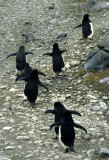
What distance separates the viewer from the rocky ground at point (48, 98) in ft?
23.8

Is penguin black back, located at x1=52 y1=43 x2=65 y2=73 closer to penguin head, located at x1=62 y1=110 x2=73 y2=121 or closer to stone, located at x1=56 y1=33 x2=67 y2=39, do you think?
stone, located at x1=56 y1=33 x2=67 y2=39

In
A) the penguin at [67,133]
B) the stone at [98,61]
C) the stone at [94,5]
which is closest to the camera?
the penguin at [67,133]

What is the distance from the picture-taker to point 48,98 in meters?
9.99

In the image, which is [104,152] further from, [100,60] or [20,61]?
[20,61]

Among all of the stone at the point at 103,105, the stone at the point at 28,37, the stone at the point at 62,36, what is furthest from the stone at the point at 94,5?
the stone at the point at 103,105

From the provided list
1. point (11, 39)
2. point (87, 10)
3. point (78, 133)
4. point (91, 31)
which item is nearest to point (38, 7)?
point (87, 10)

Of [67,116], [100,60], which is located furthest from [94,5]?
[67,116]

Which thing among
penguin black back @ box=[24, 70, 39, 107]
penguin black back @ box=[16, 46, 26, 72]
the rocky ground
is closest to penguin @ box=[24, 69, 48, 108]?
Answer: penguin black back @ box=[24, 70, 39, 107]

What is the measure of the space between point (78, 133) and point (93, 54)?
4.27 meters

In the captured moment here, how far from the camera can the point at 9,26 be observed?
61.3ft

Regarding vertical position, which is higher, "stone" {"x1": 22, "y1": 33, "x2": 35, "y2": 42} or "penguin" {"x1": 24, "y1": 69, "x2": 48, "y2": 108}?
"stone" {"x1": 22, "y1": 33, "x2": 35, "y2": 42}

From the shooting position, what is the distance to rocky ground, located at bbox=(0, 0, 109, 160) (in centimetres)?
726

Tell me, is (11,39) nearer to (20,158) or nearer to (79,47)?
(79,47)

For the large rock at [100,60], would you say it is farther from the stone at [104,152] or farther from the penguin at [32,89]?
the stone at [104,152]
